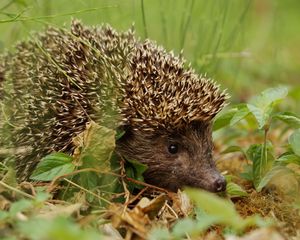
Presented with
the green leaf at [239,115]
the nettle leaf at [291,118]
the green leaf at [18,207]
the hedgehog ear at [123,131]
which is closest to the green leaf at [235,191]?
the green leaf at [239,115]

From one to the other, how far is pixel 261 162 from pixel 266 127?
0.89 feet

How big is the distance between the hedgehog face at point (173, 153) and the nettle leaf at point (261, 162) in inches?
12.8

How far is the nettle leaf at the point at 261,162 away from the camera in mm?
5121

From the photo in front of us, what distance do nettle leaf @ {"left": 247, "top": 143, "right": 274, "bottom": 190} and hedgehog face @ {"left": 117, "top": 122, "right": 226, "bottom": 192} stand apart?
33 centimetres

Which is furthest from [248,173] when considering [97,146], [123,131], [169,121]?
[97,146]

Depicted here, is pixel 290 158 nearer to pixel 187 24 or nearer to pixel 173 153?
pixel 173 153

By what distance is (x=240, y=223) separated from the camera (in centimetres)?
323

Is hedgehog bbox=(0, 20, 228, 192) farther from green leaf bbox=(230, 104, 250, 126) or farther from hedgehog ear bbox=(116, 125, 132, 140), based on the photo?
green leaf bbox=(230, 104, 250, 126)

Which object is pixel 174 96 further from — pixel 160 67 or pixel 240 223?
pixel 240 223

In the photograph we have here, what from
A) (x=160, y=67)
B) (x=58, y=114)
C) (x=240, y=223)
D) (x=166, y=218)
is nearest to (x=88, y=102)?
(x=58, y=114)

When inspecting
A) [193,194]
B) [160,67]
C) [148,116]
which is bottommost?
[193,194]

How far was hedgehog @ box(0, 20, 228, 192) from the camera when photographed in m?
4.98

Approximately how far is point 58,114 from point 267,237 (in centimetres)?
218

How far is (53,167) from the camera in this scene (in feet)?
14.6
